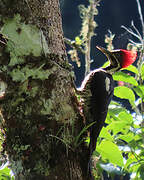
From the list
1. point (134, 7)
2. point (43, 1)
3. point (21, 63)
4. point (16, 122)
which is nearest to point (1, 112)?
point (16, 122)

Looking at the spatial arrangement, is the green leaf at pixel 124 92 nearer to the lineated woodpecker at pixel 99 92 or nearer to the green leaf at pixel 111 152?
the lineated woodpecker at pixel 99 92

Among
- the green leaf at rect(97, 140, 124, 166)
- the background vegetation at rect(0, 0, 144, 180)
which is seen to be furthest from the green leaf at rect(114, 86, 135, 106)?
the green leaf at rect(97, 140, 124, 166)

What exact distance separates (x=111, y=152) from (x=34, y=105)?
0.37 m

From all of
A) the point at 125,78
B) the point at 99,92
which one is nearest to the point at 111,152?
the point at 99,92

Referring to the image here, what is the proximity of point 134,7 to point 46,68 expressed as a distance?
641 centimetres

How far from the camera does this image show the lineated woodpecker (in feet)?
3.30

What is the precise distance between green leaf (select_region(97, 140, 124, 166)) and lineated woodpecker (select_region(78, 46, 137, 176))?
0.07 meters

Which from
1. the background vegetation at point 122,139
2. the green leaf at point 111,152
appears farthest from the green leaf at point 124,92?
the green leaf at point 111,152

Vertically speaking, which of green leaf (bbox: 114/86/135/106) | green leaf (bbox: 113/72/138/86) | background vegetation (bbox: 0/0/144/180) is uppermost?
green leaf (bbox: 113/72/138/86)

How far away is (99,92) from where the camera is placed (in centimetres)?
118

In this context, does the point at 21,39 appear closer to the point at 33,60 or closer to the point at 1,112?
the point at 33,60

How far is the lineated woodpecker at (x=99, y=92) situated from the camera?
100cm

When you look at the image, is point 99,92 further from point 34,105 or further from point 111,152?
point 34,105

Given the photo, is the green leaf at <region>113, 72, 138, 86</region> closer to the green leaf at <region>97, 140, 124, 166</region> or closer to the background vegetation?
the background vegetation
